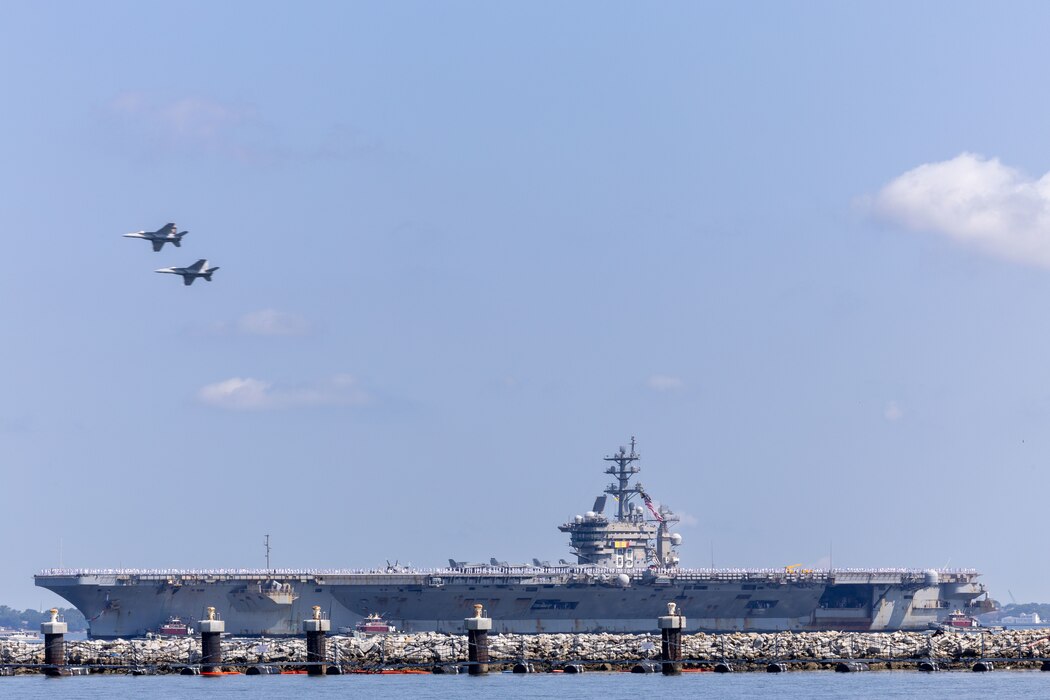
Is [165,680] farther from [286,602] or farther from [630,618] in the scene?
[630,618]

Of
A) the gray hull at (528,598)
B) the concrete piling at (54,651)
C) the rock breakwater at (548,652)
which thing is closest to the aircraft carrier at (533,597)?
the gray hull at (528,598)

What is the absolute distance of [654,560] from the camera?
258 ft

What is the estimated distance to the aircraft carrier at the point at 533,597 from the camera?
6875 centimetres

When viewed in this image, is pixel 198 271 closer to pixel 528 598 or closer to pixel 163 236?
pixel 163 236

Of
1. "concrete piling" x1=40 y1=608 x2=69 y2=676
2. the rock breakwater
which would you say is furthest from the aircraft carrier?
"concrete piling" x1=40 y1=608 x2=69 y2=676

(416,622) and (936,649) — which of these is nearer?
(936,649)

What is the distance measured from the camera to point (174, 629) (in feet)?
222

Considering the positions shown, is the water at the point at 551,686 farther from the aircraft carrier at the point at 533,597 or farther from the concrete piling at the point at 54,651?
the aircraft carrier at the point at 533,597

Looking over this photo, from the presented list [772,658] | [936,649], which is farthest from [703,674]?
[936,649]

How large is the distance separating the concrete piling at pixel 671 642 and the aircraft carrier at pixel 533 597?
26141 mm

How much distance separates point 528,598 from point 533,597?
186mm

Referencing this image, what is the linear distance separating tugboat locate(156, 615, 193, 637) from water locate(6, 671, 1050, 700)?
858 inches

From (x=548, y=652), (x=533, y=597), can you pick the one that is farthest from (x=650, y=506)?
(x=548, y=652)

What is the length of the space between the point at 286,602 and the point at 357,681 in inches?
1037
